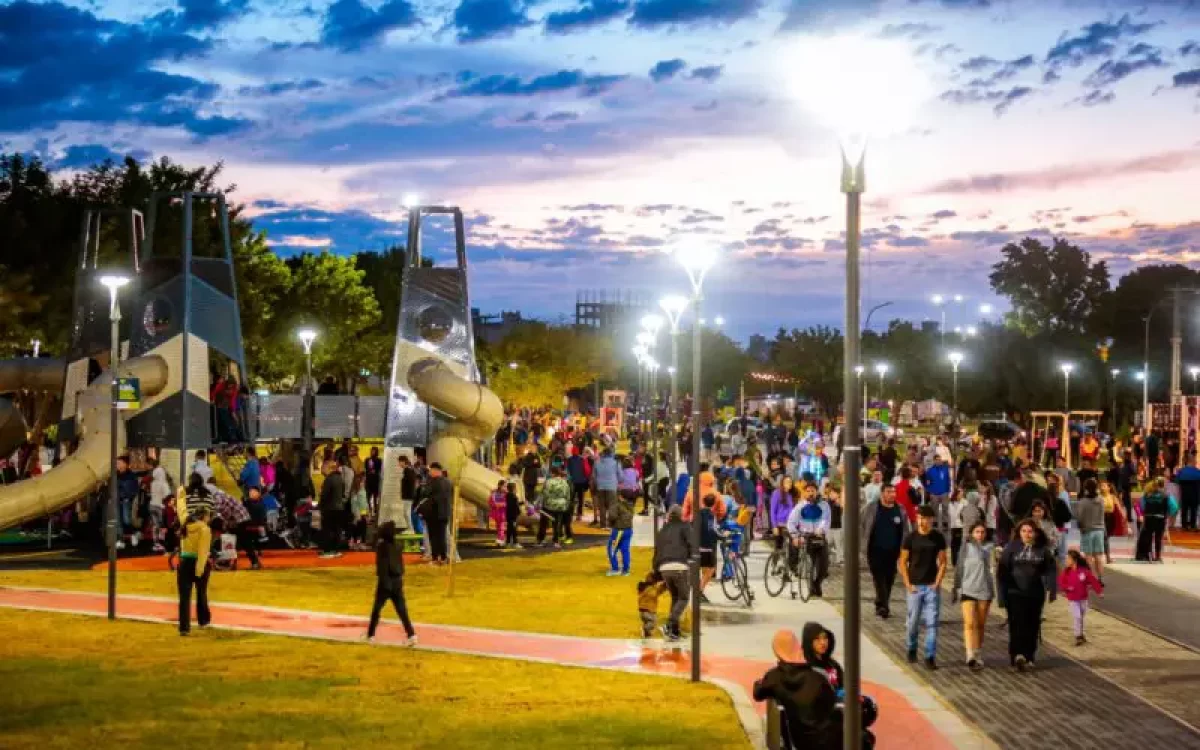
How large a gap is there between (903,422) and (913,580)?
114m

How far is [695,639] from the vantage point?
1630cm

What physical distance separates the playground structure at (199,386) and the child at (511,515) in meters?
1.12

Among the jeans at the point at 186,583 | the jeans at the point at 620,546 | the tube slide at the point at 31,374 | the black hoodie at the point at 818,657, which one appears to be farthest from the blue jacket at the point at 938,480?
the tube slide at the point at 31,374

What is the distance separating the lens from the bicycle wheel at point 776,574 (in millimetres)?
24078

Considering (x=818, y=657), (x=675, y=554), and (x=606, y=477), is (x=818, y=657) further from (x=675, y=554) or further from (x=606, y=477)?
(x=606, y=477)

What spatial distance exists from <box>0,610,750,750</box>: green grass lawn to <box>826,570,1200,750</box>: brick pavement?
248 centimetres

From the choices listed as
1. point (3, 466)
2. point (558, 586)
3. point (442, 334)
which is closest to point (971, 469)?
point (558, 586)

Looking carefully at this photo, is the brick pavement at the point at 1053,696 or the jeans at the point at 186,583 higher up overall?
the jeans at the point at 186,583

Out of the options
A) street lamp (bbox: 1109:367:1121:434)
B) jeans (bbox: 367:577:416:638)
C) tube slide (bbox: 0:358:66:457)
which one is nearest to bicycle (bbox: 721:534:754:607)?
jeans (bbox: 367:577:416:638)

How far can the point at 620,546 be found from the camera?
2655cm

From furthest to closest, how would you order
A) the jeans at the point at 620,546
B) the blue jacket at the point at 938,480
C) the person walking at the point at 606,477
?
1. the person walking at the point at 606,477
2. the blue jacket at the point at 938,480
3. the jeans at the point at 620,546

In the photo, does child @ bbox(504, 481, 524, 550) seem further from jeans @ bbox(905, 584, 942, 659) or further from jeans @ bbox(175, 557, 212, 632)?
jeans @ bbox(905, 584, 942, 659)

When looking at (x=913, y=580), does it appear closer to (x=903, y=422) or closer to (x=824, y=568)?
(x=824, y=568)

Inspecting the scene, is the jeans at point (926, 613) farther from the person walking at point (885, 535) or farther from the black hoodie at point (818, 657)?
the black hoodie at point (818, 657)
